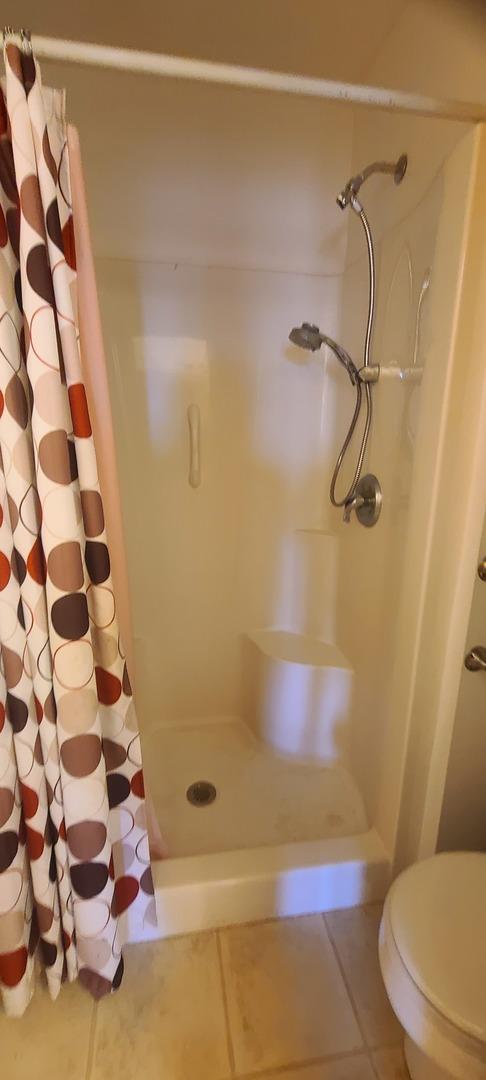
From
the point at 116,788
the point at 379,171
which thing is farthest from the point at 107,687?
the point at 379,171

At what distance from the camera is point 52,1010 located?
108cm

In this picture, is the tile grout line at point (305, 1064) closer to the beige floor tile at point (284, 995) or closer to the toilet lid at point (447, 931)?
the beige floor tile at point (284, 995)

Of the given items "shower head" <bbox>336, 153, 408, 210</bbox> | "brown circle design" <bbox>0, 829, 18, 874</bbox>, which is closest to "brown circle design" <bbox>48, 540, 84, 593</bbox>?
"brown circle design" <bbox>0, 829, 18, 874</bbox>

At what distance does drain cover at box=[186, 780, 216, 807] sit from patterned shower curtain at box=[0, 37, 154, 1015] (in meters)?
0.42

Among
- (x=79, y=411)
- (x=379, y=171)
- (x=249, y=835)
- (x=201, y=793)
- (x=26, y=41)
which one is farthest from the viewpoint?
(x=201, y=793)

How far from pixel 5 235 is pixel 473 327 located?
80cm

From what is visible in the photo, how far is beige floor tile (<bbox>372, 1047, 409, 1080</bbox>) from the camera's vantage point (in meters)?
1.00

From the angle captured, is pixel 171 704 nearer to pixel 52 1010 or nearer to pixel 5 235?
pixel 52 1010

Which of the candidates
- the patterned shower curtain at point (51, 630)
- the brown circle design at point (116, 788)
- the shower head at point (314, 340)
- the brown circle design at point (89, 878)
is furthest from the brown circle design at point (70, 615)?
the shower head at point (314, 340)

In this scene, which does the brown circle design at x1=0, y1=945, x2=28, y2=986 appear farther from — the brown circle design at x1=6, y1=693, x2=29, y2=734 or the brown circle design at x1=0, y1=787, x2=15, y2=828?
the brown circle design at x1=6, y1=693, x2=29, y2=734

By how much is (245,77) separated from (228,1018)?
1726 millimetres

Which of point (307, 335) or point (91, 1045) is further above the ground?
point (307, 335)

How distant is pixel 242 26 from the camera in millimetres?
1287

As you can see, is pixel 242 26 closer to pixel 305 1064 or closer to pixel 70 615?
pixel 70 615
